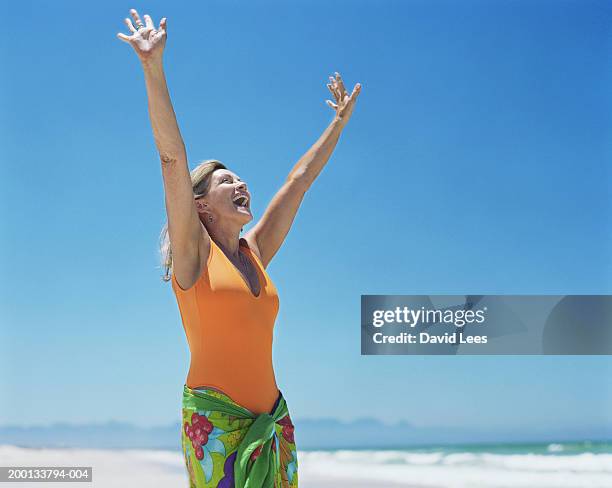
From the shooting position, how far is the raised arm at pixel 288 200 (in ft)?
8.38

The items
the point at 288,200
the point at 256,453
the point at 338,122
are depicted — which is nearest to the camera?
the point at 256,453

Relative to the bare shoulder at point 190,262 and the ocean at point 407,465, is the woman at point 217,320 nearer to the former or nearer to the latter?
the bare shoulder at point 190,262

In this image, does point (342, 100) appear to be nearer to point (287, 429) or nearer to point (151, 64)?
point (151, 64)

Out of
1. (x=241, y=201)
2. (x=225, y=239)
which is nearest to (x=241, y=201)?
(x=241, y=201)

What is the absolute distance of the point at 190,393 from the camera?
2.14m

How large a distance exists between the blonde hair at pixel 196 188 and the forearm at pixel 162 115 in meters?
0.28

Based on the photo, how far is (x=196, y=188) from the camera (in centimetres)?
232

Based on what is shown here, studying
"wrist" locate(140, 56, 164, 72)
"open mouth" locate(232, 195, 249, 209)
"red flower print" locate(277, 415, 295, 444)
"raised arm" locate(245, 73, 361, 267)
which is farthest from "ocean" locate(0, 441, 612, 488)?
"wrist" locate(140, 56, 164, 72)

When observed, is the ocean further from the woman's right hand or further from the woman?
the woman's right hand

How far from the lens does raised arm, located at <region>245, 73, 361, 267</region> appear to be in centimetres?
255

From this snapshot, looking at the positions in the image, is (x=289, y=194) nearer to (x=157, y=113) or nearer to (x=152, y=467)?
(x=157, y=113)

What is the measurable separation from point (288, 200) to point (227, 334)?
602 mm

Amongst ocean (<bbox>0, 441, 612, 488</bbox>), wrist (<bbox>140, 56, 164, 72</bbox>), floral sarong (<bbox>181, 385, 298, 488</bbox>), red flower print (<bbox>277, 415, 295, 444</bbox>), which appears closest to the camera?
wrist (<bbox>140, 56, 164, 72</bbox>)

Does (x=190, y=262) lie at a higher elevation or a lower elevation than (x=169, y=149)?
lower
